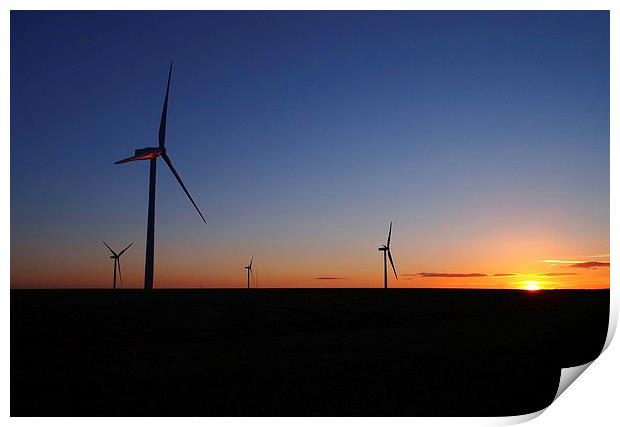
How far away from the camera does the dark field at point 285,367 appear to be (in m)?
12.2

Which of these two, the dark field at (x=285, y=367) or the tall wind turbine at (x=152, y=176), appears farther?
the tall wind turbine at (x=152, y=176)

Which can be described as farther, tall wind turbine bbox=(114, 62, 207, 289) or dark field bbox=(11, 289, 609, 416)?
tall wind turbine bbox=(114, 62, 207, 289)

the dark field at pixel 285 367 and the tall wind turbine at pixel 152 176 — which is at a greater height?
the tall wind turbine at pixel 152 176

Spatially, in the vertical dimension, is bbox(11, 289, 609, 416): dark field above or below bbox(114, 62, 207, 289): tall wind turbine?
below

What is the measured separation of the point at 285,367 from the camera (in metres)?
16.0

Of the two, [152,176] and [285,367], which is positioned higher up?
[152,176]

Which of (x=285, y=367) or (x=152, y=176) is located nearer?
(x=285, y=367)

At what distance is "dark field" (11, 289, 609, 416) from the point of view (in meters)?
12.2

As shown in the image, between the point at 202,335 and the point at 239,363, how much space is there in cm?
768
